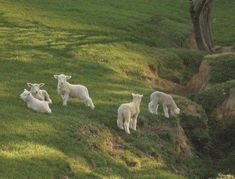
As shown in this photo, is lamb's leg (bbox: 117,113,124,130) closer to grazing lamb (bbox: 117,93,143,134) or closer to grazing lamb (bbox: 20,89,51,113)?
grazing lamb (bbox: 117,93,143,134)

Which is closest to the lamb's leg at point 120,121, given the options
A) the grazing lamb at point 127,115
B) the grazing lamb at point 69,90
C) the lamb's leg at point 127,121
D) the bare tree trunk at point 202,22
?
the grazing lamb at point 127,115

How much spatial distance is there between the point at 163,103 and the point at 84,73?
700cm

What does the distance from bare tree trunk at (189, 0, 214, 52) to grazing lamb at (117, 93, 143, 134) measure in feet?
65.8

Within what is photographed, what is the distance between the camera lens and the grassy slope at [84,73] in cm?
1734

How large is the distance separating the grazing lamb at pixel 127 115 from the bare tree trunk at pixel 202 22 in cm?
2005

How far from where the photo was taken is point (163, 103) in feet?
75.7

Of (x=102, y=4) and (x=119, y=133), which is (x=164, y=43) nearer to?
(x=102, y=4)

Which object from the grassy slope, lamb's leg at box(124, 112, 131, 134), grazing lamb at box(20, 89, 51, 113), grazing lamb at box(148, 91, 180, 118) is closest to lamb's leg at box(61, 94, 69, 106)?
the grassy slope

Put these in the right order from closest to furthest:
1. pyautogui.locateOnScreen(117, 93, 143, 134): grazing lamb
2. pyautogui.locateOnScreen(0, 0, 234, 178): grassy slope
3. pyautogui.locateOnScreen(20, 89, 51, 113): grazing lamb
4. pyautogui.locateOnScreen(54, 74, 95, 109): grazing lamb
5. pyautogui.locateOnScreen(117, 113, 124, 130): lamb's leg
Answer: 1. pyautogui.locateOnScreen(0, 0, 234, 178): grassy slope
2. pyautogui.locateOnScreen(117, 93, 143, 134): grazing lamb
3. pyautogui.locateOnScreen(20, 89, 51, 113): grazing lamb
4. pyautogui.locateOnScreen(117, 113, 124, 130): lamb's leg
5. pyautogui.locateOnScreen(54, 74, 95, 109): grazing lamb

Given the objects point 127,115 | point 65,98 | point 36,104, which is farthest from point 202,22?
point 36,104

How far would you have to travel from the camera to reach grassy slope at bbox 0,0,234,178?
56.9 feet

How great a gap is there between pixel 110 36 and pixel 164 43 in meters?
5.18

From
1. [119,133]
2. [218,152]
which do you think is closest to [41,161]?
[119,133]

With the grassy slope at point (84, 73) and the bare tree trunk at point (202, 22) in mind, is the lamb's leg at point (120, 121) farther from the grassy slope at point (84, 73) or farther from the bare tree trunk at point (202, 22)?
the bare tree trunk at point (202, 22)
